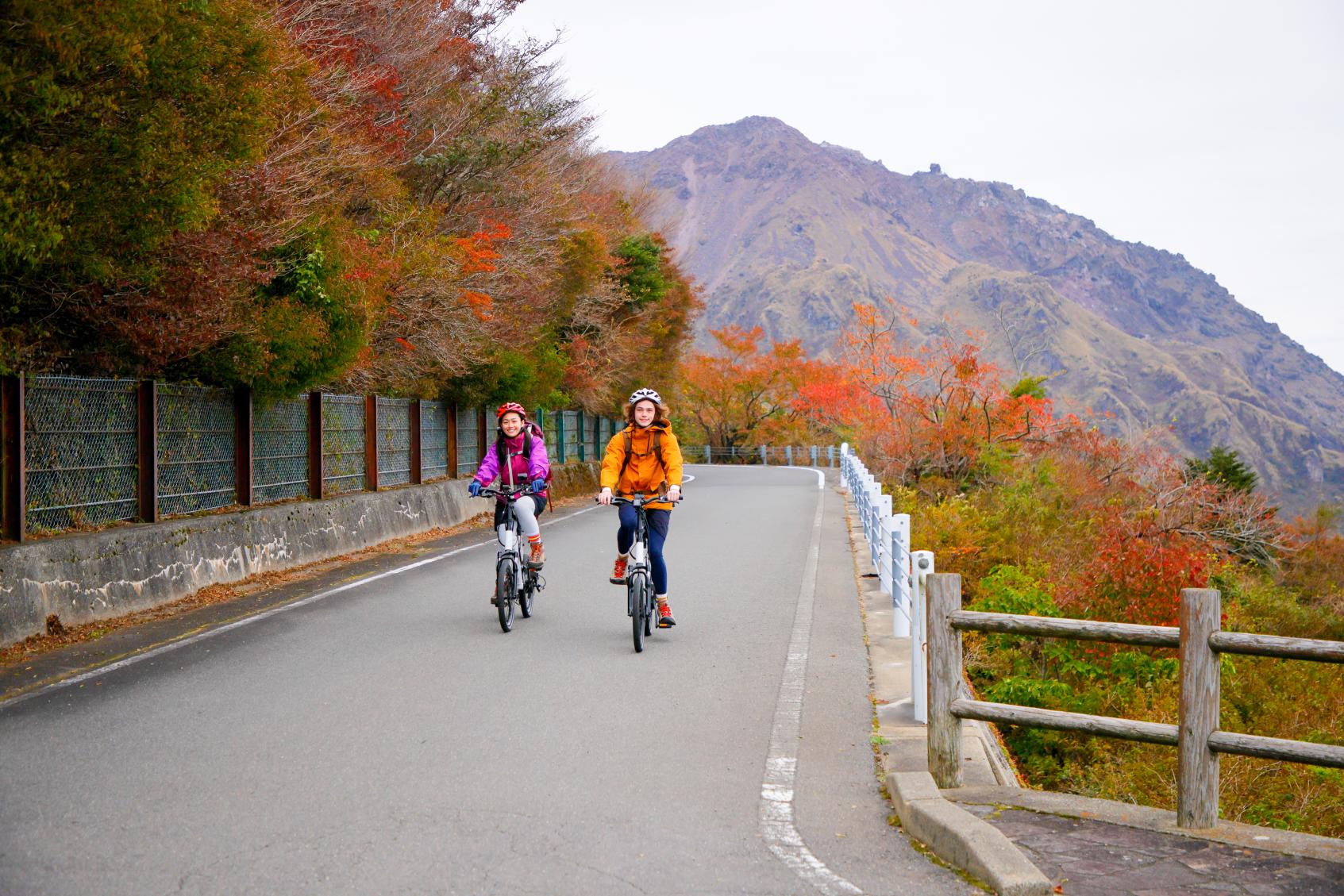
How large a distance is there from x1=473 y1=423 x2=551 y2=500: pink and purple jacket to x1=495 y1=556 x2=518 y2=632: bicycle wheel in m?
0.72

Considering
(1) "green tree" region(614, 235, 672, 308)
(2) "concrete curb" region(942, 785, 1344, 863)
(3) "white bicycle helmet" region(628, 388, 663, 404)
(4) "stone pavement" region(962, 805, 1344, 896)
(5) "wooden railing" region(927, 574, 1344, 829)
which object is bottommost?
(2) "concrete curb" region(942, 785, 1344, 863)

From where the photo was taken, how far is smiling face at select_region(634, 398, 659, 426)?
30.3 ft

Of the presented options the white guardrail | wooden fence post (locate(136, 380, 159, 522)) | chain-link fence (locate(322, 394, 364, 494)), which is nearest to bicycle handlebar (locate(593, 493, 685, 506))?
the white guardrail

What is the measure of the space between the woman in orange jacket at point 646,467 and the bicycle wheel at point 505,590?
102cm

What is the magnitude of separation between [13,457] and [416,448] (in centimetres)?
1101

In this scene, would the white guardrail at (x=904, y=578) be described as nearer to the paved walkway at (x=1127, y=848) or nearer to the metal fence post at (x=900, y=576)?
the metal fence post at (x=900, y=576)

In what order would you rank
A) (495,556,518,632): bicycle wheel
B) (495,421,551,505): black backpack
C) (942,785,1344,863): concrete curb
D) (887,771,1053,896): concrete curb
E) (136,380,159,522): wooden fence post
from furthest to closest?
1. (136,380,159,522): wooden fence post
2. (495,421,551,505): black backpack
3. (495,556,518,632): bicycle wheel
4. (942,785,1344,863): concrete curb
5. (887,771,1053,896): concrete curb

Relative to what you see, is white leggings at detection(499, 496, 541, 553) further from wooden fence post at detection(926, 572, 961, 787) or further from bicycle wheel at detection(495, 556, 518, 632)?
wooden fence post at detection(926, 572, 961, 787)

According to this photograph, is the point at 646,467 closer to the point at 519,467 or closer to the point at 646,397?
the point at 646,397

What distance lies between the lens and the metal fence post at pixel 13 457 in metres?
9.66

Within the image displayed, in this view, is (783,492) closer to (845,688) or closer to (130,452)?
(130,452)

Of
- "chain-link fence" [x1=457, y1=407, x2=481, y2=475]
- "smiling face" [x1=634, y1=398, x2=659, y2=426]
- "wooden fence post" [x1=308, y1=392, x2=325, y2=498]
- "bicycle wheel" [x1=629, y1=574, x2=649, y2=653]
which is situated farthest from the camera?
"chain-link fence" [x1=457, y1=407, x2=481, y2=475]

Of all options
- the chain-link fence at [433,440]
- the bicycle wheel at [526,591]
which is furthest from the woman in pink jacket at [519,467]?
the chain-link fence at [433,440]

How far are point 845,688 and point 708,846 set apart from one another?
10.8ft
